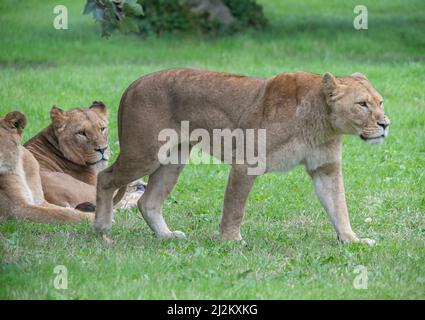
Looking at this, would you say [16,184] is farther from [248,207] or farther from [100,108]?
[248,207]

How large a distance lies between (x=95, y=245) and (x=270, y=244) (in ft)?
4.39

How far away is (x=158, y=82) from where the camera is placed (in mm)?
7562

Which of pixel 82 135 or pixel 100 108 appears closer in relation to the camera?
pixel 82 135

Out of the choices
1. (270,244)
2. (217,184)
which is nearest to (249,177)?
(270,244)

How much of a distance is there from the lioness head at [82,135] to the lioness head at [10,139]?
891 millimetres

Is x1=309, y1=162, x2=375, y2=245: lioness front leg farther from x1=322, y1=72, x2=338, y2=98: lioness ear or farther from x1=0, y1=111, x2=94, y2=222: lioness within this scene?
x1=0, y1=111, x2=94, y2=222: lioness

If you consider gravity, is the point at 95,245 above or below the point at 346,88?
below

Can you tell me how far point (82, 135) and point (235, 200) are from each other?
80.9 inches

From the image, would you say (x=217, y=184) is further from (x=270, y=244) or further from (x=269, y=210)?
(x=270, y=244)

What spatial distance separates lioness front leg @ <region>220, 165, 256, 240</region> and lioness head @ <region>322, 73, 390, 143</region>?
0.79m

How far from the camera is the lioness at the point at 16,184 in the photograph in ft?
25.9

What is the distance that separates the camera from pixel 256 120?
731 cm

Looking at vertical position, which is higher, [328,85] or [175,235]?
[328,85]

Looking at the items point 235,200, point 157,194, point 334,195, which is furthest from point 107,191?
Result: point 334,195
